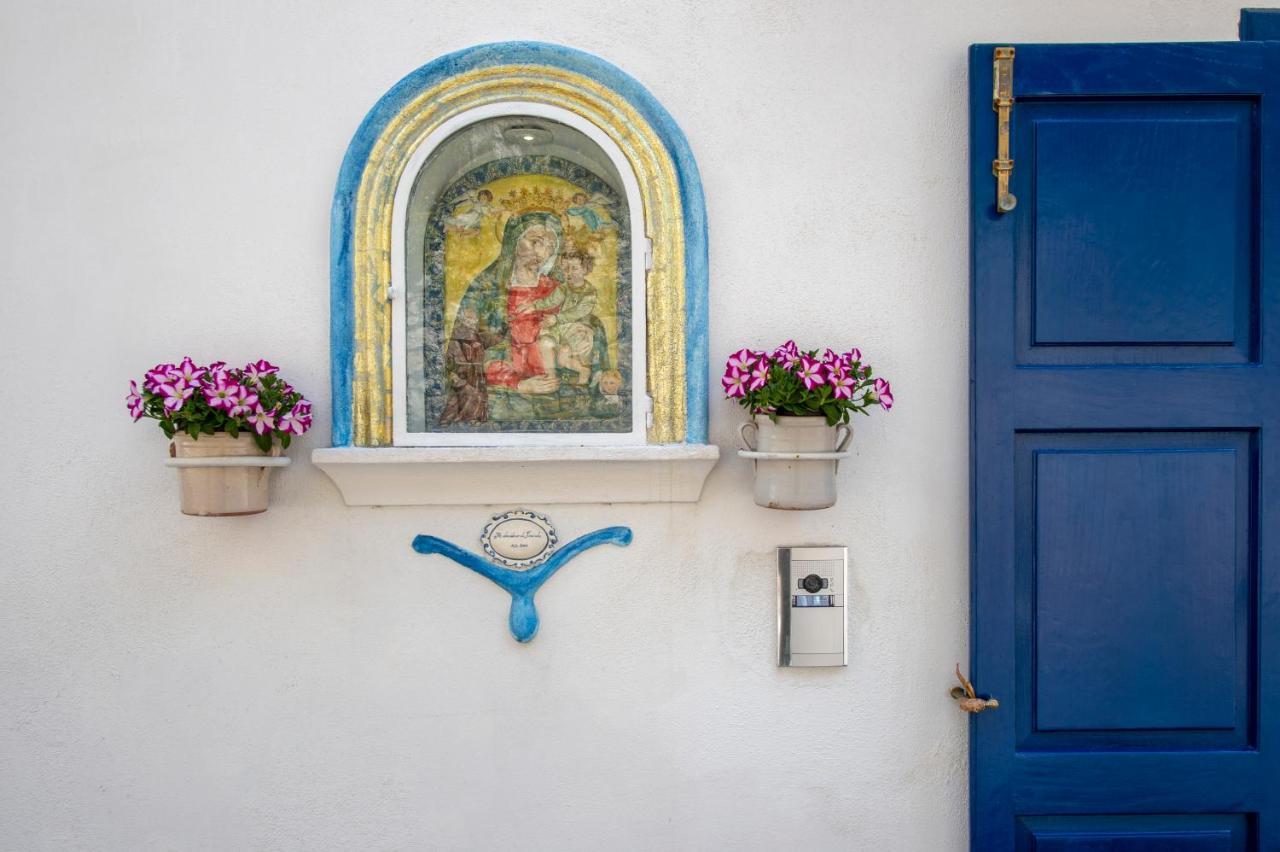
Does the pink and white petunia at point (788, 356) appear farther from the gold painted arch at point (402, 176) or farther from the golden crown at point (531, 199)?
the golden crown at point (531, 199)

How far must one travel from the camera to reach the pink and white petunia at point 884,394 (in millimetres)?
2213

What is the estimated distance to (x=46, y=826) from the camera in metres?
2.35

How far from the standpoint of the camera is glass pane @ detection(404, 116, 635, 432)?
240cm

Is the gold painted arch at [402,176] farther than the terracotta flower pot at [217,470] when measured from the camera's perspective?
Yes

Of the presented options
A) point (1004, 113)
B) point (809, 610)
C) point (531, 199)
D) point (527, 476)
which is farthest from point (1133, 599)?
point (531, 199)

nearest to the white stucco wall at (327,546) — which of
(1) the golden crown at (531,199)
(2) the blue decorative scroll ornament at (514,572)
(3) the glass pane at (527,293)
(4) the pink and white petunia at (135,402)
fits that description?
(2) the blue decorative scroll ornament at (514,572)

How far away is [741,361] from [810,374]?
162mm

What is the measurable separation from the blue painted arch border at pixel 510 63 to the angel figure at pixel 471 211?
0.24 meters

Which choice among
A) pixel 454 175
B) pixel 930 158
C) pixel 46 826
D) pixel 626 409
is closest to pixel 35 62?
pixel 454 175

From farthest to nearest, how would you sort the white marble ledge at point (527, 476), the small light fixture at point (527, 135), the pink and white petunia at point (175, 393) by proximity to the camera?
the small light fixture at point (527, 135) < the white marble ledge at point (527, 476) < the pink and white petunia at point (175, 393)

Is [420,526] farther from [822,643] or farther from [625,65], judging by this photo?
[625,65]

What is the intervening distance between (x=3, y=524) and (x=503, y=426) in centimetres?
124

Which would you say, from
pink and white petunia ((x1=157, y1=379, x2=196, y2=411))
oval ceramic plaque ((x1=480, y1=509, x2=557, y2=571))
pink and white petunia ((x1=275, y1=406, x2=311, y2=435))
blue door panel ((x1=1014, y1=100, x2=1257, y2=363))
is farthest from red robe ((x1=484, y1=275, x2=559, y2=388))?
blue door panel ((x1=1014, y1=100, x2=1257, y2=363))

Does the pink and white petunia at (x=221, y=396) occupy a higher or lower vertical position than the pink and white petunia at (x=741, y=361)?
lower
